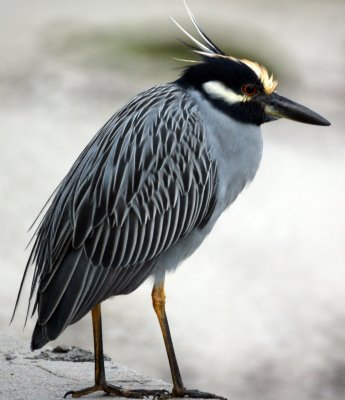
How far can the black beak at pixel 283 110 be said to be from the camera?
5508 millimetres

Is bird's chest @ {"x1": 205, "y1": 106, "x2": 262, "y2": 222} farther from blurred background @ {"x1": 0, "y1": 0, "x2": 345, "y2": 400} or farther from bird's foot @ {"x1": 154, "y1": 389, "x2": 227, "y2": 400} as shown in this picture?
blurred background @ {"x1": 0, "y1": 0, "x2": 345, "y2": 400}

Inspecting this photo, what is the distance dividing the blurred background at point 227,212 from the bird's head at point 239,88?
6.75ft

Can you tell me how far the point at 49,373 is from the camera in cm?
569

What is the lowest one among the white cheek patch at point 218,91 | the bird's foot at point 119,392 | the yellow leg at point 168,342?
the bird's foot at point 119,392

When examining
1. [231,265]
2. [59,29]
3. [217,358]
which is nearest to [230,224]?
[231,265]

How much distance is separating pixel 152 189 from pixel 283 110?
0.71 meters

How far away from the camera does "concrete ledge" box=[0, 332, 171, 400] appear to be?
5371 millimetres

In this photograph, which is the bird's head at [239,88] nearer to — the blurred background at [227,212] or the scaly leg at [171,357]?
the scaly leg at [171,357]

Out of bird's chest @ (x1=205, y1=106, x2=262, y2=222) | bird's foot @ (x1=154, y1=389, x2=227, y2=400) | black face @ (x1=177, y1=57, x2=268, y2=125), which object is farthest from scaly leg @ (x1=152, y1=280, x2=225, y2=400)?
black face @ (x1=177, y1=57, x2=268, y2=125)

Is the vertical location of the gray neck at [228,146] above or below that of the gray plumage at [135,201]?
above

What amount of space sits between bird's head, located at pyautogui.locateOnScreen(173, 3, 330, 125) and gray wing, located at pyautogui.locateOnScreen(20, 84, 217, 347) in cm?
11

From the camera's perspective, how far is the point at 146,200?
17.5 feet

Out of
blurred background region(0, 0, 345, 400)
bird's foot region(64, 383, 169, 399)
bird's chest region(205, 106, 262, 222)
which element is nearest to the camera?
bird's foot region(64, 383, 169, 399)

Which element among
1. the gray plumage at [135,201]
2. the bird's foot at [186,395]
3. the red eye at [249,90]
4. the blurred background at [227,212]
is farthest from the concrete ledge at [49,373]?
the red eye at [249,90]
